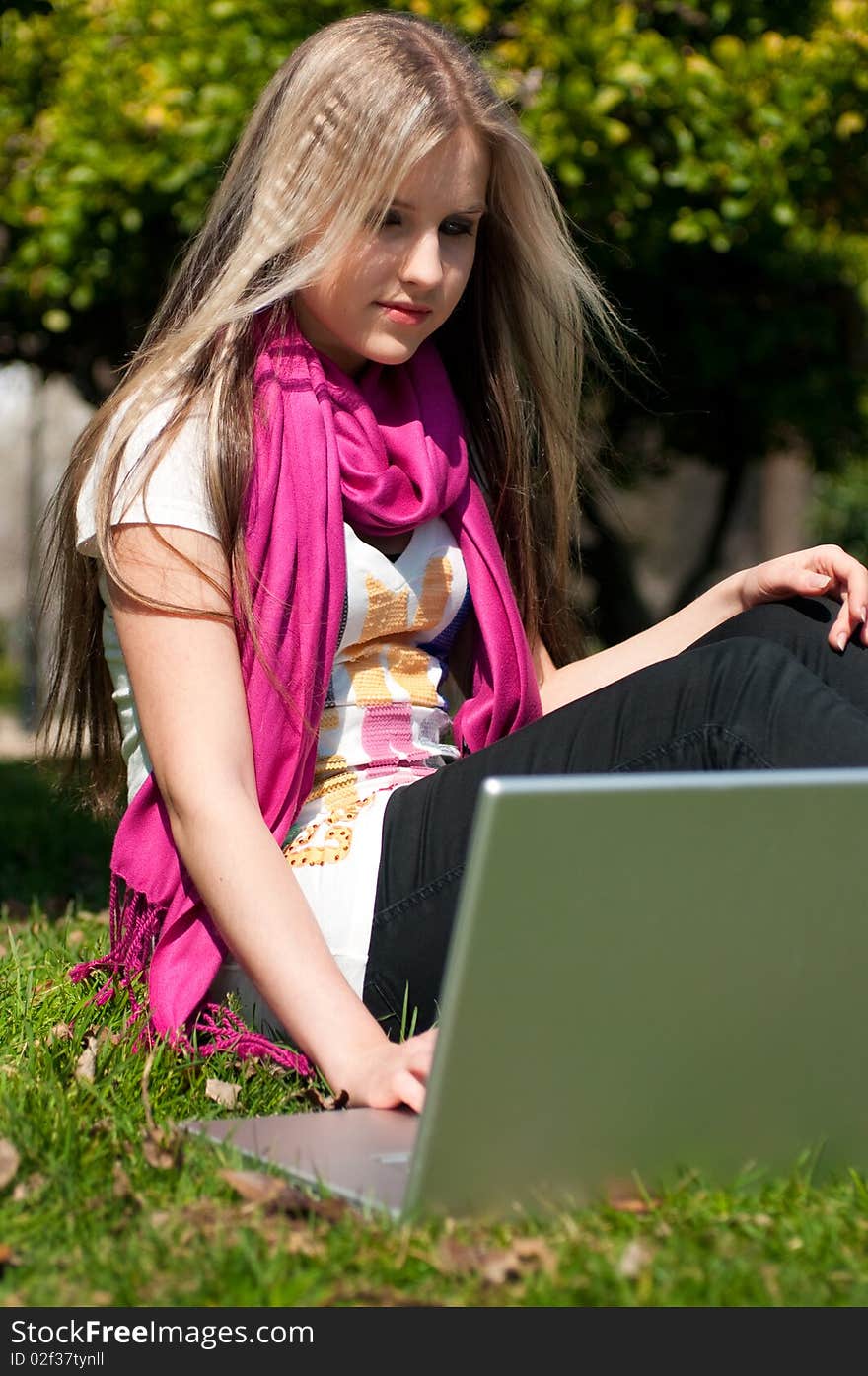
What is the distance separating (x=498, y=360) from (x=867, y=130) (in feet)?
8.36

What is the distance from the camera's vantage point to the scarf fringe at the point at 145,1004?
6.89ft

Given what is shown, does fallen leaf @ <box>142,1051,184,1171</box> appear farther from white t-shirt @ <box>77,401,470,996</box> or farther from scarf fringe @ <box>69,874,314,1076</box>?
white t-shirt @ <box>77,401,470,996</box>

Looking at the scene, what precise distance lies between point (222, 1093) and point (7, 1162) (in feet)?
1.24

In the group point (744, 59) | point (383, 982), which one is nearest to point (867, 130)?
point (744, 59)

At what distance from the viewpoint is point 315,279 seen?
7.50 ft

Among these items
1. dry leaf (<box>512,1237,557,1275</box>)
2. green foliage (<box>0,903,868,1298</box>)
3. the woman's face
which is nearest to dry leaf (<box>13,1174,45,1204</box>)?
green foliage (<box>0,903,868,1298</box>)

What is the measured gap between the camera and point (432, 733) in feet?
8.05

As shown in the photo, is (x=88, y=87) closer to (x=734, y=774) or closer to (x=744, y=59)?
(x=744, y=59)

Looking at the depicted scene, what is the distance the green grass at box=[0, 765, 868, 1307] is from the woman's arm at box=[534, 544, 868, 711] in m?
0.89

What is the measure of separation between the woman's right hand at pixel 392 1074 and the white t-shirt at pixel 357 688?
31 cm

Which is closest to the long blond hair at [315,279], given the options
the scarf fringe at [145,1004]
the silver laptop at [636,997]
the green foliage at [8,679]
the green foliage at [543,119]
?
the scarf fringe at [145,1004]

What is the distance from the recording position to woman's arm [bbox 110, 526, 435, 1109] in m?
1.89

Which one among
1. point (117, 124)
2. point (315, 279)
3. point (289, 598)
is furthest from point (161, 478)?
point (117, 124)
